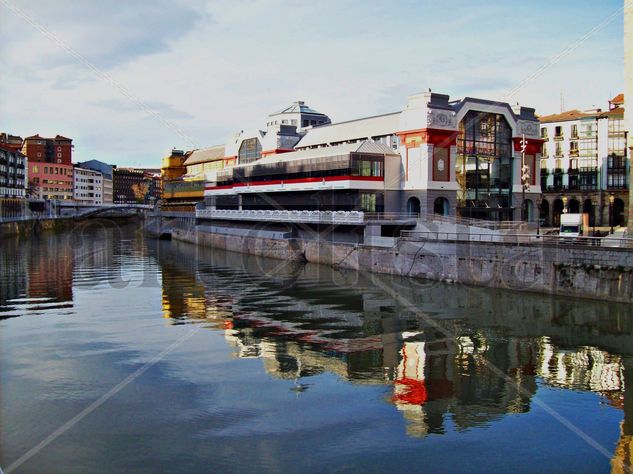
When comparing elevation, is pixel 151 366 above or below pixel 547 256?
below

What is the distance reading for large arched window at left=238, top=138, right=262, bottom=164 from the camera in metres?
110

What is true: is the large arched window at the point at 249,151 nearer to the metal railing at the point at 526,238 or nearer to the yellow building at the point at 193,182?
the yellow building at the point at 193,182

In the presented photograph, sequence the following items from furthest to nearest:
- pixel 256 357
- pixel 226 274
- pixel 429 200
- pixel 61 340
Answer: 1. pixel 429 200
2. pixel 226 274
3. pixel 61 340
4. pixel 256 357

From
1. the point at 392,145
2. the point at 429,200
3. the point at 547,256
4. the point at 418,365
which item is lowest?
the point at 418,365

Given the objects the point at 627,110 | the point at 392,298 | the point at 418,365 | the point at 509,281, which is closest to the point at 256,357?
the point at 418,365

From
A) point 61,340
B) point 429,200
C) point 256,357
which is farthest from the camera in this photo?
point 429,200

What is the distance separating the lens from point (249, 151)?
113 m

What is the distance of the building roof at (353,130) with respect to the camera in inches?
3152

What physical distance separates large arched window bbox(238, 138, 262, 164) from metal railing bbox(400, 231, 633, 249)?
174 ft

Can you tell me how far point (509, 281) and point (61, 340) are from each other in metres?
33.6

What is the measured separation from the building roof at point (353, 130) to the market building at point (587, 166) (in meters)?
33.3

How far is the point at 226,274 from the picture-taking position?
6456cm

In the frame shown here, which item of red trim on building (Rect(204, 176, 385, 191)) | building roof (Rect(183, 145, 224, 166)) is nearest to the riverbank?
red trim on building (Rect(204, 176, 385, 191))

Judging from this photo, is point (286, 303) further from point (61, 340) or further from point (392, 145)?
point (392, 145)
